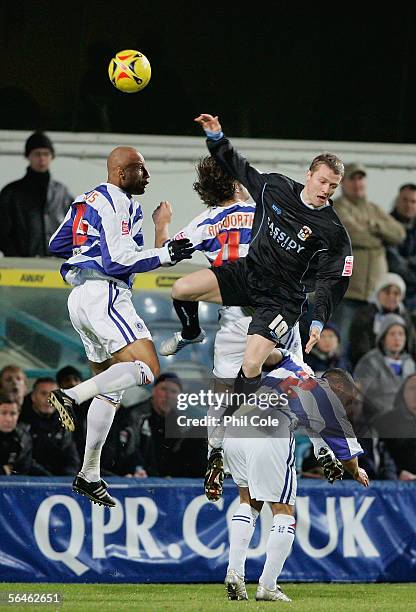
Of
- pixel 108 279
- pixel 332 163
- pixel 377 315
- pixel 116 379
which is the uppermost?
pixel 332 163

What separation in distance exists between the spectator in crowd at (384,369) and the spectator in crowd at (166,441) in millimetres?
2040

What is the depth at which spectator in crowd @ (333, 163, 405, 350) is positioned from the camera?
13516 mm

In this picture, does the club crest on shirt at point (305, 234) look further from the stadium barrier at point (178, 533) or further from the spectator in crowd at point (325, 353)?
the spectator in crowd at point (325, 353)

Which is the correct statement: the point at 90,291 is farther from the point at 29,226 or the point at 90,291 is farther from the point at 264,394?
the point at 29,226

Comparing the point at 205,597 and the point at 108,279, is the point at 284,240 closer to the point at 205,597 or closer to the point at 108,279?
the point at 108,279

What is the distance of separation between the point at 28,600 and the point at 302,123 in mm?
7851

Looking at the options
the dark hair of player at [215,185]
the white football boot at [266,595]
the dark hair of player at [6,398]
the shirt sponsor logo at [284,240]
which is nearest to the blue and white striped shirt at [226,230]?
the dark hair of player at [215,185]

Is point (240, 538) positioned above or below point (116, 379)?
below

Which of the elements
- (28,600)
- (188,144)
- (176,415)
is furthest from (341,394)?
(28,600)

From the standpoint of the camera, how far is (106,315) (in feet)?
28.8

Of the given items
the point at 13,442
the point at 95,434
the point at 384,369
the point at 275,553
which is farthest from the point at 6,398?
the point at 384,369

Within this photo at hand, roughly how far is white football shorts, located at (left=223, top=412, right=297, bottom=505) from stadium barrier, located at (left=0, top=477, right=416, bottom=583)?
2104 millimetres

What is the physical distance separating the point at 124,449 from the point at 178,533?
3.57ft

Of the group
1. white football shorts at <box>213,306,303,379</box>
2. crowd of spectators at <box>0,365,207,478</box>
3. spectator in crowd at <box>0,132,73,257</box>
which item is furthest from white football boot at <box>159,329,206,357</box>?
spectator in crowd at <box>0,132,73,257</box>
